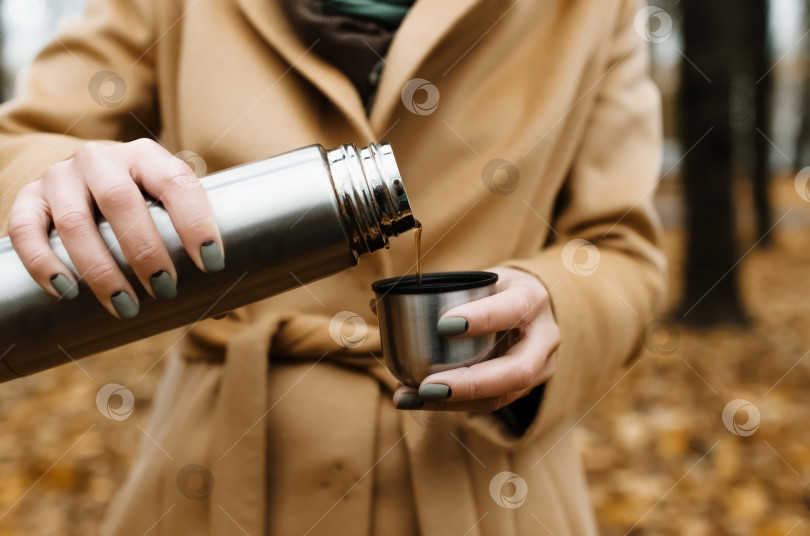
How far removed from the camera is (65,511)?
3.11 meters

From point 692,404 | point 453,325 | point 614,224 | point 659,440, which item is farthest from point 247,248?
point 692,404

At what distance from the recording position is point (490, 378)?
2.81ft

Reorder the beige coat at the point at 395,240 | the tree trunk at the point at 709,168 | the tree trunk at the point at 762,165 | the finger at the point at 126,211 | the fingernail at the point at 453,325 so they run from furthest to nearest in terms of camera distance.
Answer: the tree trunk at the point at 762,165 < the tree trunk at the point at 709,168 < the beige coat at the point at 395,240 < the fingernail at the point at 453,325 < the finger at the point at 126,211

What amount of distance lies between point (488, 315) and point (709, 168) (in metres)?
4.62

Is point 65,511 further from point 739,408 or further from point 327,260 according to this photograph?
point 739,408

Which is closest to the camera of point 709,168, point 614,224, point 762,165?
point 614,224

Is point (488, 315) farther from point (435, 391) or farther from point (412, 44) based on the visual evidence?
point (412, 44)

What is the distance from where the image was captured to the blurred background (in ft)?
10.1

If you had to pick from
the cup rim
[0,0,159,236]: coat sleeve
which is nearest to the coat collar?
[0,0,159,236]: coat sleeve

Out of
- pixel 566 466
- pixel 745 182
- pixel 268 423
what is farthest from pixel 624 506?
pixel 745 182

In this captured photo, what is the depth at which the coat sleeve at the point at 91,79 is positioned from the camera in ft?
3.75

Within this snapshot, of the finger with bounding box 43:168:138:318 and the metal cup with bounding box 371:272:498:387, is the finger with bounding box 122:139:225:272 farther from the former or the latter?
the metal cup with bounding box 371:272:498:387

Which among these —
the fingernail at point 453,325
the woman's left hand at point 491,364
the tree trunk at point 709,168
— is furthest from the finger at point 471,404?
the tree trunk at point 709,168

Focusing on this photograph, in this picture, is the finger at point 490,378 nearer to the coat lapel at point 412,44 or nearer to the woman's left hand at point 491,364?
the woman's left hand at point 491,364
